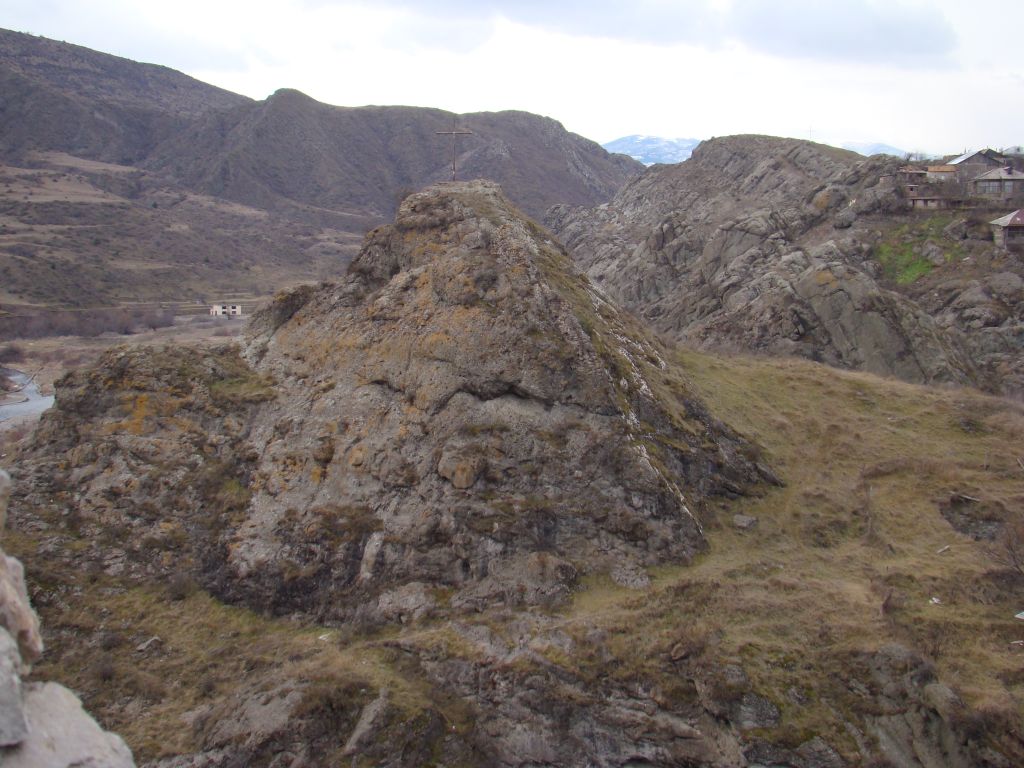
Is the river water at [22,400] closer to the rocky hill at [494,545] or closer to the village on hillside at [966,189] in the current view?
the rocky hill at [494,545]

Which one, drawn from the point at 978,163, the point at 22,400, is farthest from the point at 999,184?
the point at 22,400

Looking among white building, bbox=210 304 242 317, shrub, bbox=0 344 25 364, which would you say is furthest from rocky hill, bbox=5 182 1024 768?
white building, bbox=210 304 242 317

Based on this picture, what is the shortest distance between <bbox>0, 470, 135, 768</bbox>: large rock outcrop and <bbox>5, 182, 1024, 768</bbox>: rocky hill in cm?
654

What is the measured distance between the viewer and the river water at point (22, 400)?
39844 millimetres

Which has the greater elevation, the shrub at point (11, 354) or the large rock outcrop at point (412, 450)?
Answer: the large rock outcrop at point (412, 450)

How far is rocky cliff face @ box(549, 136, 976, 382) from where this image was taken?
27.8 meters

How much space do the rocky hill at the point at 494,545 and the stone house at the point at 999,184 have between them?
29.2 meters

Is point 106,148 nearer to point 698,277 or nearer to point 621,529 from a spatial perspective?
point 698,277

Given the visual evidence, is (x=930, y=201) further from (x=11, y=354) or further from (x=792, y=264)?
(x=11, y=354)

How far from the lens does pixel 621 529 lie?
1310 cm

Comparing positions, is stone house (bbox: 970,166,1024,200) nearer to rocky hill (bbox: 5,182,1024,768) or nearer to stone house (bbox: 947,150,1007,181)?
stone house (bbox: 947,150,1007,181)

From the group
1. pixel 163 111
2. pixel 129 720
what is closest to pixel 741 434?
pixel 129 720

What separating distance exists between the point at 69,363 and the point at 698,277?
137ft

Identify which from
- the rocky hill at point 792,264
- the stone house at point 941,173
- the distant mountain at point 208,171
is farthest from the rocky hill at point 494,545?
the distant mountain at point 208,171
